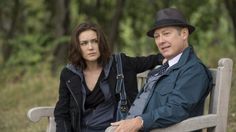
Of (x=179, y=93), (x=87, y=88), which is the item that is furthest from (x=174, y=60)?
(x=87, y=88)

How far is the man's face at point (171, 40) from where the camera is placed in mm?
3600

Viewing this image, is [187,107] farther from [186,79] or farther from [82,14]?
[82,14]

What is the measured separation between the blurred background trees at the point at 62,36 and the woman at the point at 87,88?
1913 mm

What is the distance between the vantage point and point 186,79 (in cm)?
341

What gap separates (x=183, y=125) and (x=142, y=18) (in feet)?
43.0

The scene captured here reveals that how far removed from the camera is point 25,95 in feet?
30.5

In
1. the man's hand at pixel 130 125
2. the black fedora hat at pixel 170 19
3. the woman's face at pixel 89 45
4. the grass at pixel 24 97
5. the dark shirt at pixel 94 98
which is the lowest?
the grass at pixel 24 97

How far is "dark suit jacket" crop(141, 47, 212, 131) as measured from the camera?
3322 millimetres

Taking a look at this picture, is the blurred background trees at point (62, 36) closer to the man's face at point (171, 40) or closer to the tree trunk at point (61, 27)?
the tree trunk at point (61, 27)

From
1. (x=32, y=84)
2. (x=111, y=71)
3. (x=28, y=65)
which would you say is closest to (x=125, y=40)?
(x=28, y=65)

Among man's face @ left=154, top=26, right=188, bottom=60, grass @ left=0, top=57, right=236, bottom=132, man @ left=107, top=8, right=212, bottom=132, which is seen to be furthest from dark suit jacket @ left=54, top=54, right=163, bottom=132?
grass @ left=0, top=57, right=236, bottom=132

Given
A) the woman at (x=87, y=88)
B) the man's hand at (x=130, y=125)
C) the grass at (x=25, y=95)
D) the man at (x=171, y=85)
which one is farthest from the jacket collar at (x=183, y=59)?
the grass at (x=25, y=95)

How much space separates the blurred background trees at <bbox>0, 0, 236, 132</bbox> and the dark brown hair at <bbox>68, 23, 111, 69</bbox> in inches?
77.4

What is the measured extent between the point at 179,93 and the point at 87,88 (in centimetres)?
90
